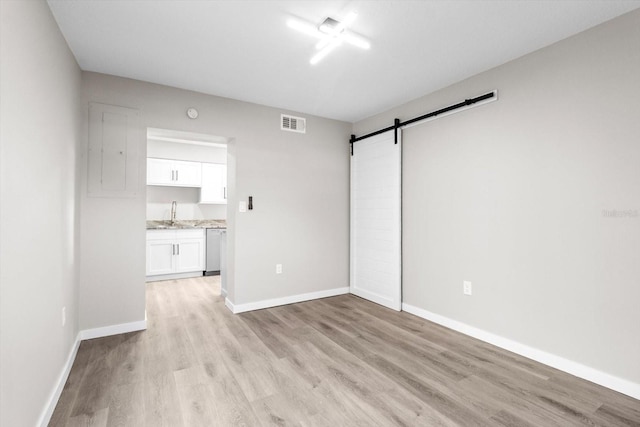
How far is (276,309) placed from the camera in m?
3.84

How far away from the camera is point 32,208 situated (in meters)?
1.64

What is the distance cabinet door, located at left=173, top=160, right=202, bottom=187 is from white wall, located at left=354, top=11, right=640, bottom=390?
170 inches

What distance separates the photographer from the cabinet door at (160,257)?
17.1 feet

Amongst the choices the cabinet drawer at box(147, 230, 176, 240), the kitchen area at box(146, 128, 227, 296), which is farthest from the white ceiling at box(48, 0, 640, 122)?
the cabinet drawer at box(147, 230, 176, 240)

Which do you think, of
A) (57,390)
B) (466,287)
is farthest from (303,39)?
(57,390)

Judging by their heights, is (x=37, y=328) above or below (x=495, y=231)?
below

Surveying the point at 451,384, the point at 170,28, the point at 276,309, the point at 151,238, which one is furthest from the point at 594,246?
the point at 151,238

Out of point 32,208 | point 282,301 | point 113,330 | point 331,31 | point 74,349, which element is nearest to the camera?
point 32,208

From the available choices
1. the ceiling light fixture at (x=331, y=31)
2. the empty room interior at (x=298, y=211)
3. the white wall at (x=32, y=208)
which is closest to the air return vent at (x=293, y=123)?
the empty room interior at (x=298, y=211)

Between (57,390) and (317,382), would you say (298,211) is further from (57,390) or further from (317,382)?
(57,390)

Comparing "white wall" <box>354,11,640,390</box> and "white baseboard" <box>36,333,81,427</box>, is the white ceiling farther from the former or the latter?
"white baseboard" <box>36,333,81,427</box>

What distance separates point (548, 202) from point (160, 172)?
5719 millimetres

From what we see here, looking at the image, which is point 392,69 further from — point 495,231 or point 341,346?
point 341,346

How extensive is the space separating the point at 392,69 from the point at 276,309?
2992 mm
